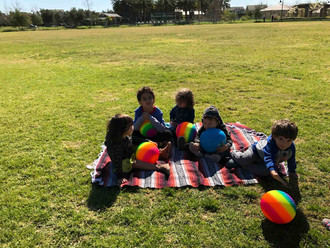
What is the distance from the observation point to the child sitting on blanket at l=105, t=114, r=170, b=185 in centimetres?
383

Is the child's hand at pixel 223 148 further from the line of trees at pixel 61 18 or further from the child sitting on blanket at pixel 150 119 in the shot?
the line of trees at pixel 61 18

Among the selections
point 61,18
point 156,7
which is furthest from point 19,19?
point 156,7

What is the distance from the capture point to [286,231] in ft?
9.87

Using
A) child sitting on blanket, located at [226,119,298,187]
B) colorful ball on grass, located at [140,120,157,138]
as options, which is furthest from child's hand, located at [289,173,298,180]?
colorful ball on grass, located at [140,120,157,138]

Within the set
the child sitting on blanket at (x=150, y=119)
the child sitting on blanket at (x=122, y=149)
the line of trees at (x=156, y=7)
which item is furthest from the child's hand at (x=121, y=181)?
the line of trees at (x=156, y=7)

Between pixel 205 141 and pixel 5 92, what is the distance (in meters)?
8.50

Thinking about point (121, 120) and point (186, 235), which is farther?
point (121, 120)

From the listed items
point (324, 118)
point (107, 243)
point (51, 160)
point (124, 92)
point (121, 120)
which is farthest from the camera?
point (124, 92)

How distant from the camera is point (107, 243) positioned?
2910mm

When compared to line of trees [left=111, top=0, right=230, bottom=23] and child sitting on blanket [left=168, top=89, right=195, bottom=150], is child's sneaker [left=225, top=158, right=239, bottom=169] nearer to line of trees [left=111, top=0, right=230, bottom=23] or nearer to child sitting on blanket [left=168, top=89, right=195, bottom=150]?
child sitting on blanket [left=168, top=89, right=195, bottom=150]

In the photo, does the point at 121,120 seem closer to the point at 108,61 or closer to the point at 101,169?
the point at 101,169

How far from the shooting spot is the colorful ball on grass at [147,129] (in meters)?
4.88

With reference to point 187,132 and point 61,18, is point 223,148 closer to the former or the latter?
point 187,132

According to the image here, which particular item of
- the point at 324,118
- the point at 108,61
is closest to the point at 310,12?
the point at 108,61
